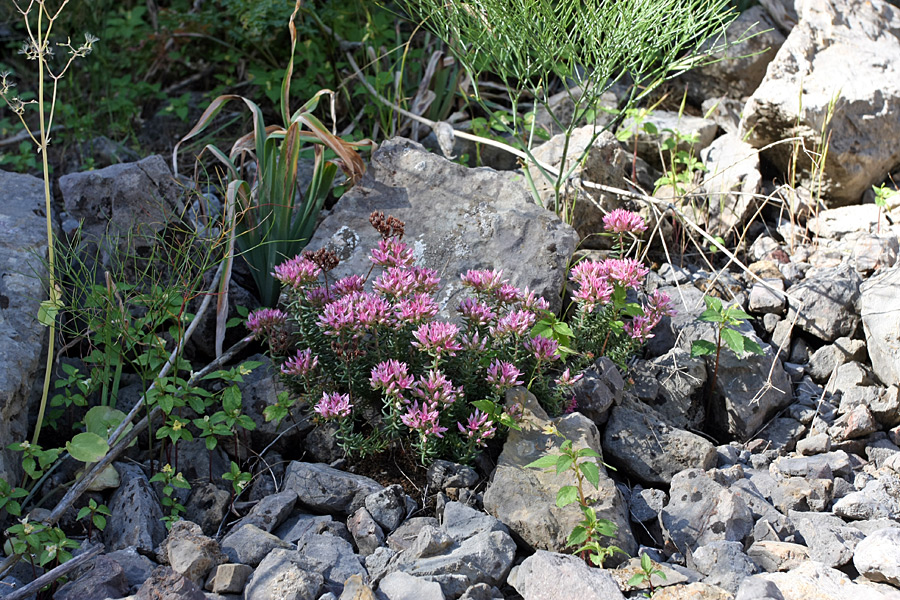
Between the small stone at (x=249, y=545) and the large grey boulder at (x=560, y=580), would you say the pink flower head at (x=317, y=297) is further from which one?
the large grey boulder at (x=560, y=580)

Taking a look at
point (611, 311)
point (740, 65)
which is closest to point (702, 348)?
point (611, 311)

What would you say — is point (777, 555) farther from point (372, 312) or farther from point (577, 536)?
point (372, 312)

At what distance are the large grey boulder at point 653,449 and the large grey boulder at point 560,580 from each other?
0.68 m

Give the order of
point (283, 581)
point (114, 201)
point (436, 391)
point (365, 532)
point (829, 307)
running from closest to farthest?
point (283, 581)
point (365, 532)
point (436, 391)
point (829, 307)
point (114, 201)

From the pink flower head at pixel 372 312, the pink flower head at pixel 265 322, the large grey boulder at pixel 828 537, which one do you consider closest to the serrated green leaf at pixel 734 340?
the large grey boulder at pixel 828 537

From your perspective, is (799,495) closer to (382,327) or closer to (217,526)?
(382,327)

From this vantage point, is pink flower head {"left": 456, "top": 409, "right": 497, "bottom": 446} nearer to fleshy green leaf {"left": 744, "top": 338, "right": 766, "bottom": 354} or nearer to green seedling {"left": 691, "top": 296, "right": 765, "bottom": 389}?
green seedling {"left": 691, "top": 296, "right": 765, "bottom": 389}

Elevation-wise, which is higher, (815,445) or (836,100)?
(836,100)

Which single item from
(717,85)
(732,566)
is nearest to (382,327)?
(732,566)

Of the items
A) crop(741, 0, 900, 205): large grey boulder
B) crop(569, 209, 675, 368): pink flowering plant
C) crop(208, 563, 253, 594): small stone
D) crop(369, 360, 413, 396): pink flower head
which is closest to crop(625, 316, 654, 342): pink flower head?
crop(569, 209, 675, 368): pink flowering plant

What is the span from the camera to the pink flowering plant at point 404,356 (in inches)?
102

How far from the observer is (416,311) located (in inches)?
105

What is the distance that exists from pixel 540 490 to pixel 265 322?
122cm

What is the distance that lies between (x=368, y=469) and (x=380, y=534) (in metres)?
0.35
